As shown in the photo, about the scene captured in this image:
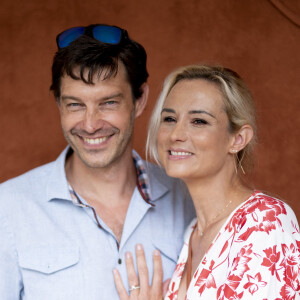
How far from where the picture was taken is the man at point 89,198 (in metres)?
2.28

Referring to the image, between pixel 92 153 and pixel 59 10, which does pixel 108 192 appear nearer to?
pixel 92 153

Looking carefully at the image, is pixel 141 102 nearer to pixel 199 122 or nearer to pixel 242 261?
pixel 199 122

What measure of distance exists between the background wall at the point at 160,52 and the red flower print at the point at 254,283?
1748 millimetres

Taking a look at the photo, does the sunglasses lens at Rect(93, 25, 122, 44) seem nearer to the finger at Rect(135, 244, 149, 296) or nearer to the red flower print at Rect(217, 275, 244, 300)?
the finger at Rect(135, 244, 149, 296)

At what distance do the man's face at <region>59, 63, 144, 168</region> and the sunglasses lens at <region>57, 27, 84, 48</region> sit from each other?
0.15 metres

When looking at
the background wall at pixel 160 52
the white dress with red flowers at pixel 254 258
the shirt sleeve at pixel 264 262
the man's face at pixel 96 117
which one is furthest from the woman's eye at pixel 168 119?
the background wall at pixel 160 52

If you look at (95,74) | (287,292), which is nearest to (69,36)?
(95,74)

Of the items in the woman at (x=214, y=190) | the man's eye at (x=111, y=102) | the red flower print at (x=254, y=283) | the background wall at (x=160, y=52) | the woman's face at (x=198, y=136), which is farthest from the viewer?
the background wall at (x=160, y=52)

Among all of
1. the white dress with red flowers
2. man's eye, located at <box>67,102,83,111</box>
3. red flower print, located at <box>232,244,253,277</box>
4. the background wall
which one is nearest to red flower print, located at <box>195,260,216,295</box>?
the white dress with red flowers

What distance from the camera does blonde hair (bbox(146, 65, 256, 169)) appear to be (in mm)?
2289

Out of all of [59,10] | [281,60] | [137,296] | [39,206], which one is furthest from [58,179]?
[281,60]

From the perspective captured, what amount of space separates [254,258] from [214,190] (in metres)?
0.47

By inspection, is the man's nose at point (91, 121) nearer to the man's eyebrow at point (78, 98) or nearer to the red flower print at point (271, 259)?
the man's eyebrow at point (78, 98)

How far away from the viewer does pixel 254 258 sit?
1.90 metres
